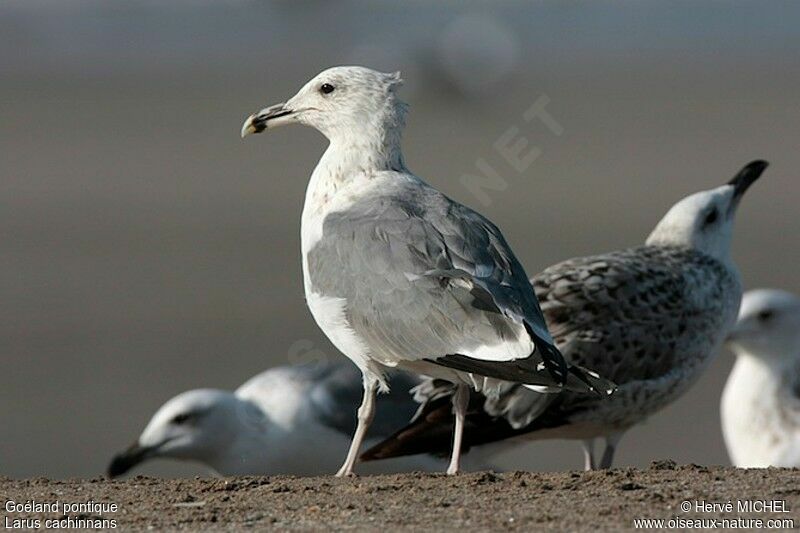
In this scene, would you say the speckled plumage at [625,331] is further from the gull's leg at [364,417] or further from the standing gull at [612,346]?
the gull's leg at [364,417]

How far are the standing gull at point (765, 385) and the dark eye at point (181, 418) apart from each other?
334 cm

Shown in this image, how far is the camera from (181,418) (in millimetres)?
10266

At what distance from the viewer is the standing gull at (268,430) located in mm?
10195

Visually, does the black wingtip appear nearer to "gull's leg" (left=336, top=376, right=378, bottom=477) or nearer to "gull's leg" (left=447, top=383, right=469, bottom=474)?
"gull's leg" (left=447, top=383, right=469, bottom=474)

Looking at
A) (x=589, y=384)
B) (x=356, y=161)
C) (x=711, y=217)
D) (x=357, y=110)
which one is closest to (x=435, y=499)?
(x=589, y=384)

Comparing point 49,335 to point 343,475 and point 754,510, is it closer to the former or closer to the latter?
point 343,475

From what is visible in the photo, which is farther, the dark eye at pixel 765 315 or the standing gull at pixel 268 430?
the dark eye at pixel 765 315

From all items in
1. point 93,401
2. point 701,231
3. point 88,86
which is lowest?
point 93,401

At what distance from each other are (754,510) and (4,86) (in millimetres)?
37576

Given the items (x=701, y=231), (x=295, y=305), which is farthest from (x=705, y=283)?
(x=295, y=305)

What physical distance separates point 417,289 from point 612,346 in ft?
7.31

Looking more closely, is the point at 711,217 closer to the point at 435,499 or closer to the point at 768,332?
the point at 768,332

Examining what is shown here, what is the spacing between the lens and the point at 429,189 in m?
7.20

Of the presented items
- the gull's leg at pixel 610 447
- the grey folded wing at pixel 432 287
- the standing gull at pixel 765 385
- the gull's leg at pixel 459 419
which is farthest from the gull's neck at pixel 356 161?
the standing gull at pixel 765 385
